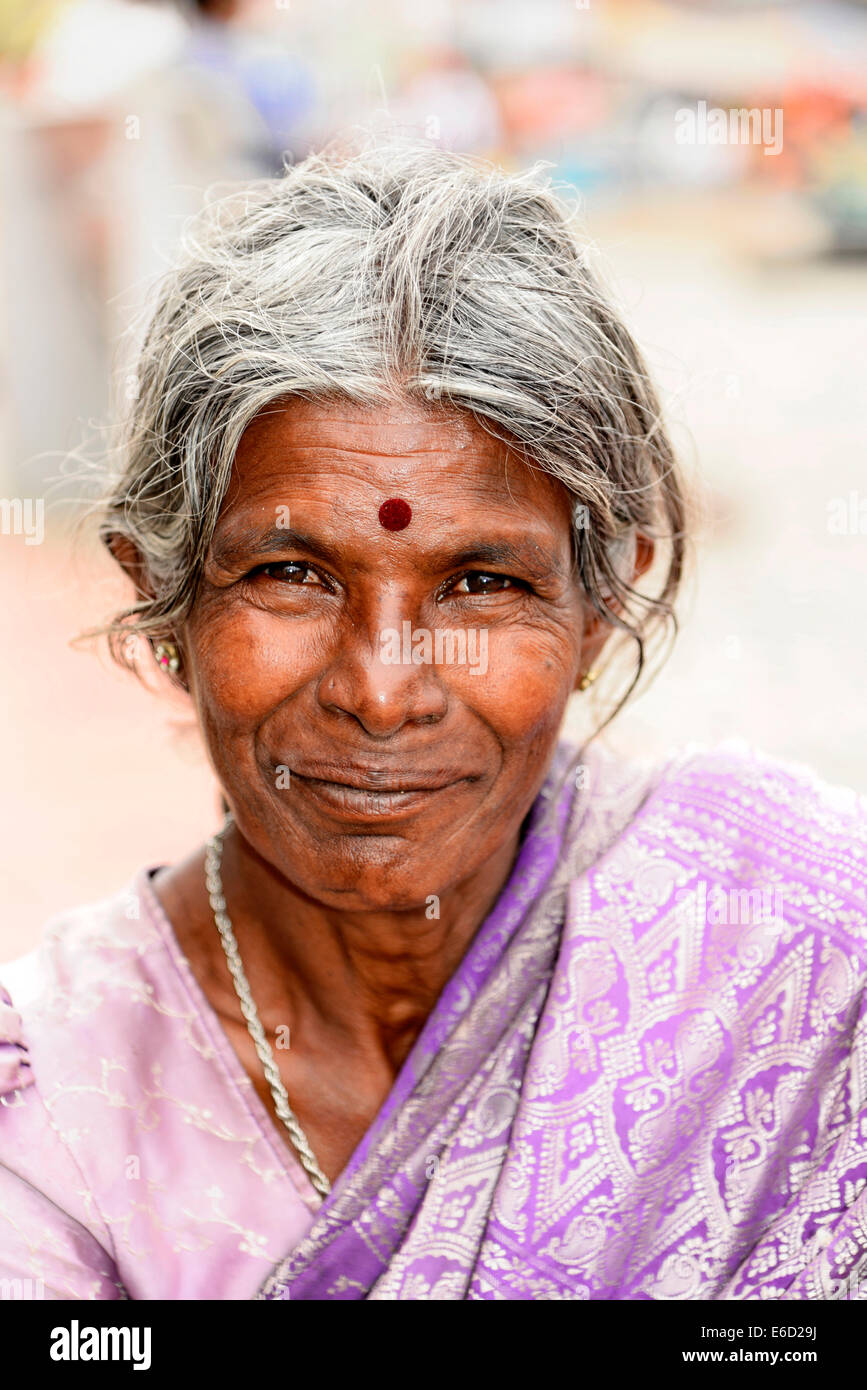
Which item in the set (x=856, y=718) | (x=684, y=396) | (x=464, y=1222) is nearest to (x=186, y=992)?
(x=464, y=1222)

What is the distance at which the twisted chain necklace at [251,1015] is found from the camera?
7.23 feet

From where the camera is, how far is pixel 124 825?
634cm

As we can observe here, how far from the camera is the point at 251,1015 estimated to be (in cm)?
228

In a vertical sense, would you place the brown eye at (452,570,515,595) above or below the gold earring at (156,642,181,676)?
above

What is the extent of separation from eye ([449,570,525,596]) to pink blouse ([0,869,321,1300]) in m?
0.75

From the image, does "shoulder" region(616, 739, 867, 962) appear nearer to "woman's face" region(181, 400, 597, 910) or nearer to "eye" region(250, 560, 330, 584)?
"woman's face" region(181, 400, 597, 910)

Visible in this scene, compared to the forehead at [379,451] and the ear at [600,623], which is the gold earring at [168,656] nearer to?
the forehead at [379,451]

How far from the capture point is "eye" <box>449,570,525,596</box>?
2.00 m

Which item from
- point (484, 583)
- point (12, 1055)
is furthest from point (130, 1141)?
point (484, 583)

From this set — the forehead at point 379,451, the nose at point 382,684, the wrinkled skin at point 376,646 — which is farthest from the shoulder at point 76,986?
the forehead at point 379,451

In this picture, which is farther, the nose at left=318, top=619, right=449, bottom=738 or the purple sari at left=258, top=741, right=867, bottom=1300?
the purple sari at left=258, top=741, right=867, bottom=1300

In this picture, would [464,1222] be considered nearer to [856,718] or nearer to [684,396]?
[684,396]

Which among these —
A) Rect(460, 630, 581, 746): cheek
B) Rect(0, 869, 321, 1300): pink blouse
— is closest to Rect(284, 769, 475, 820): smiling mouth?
Rect(460, 630, 581, 746): cheek
